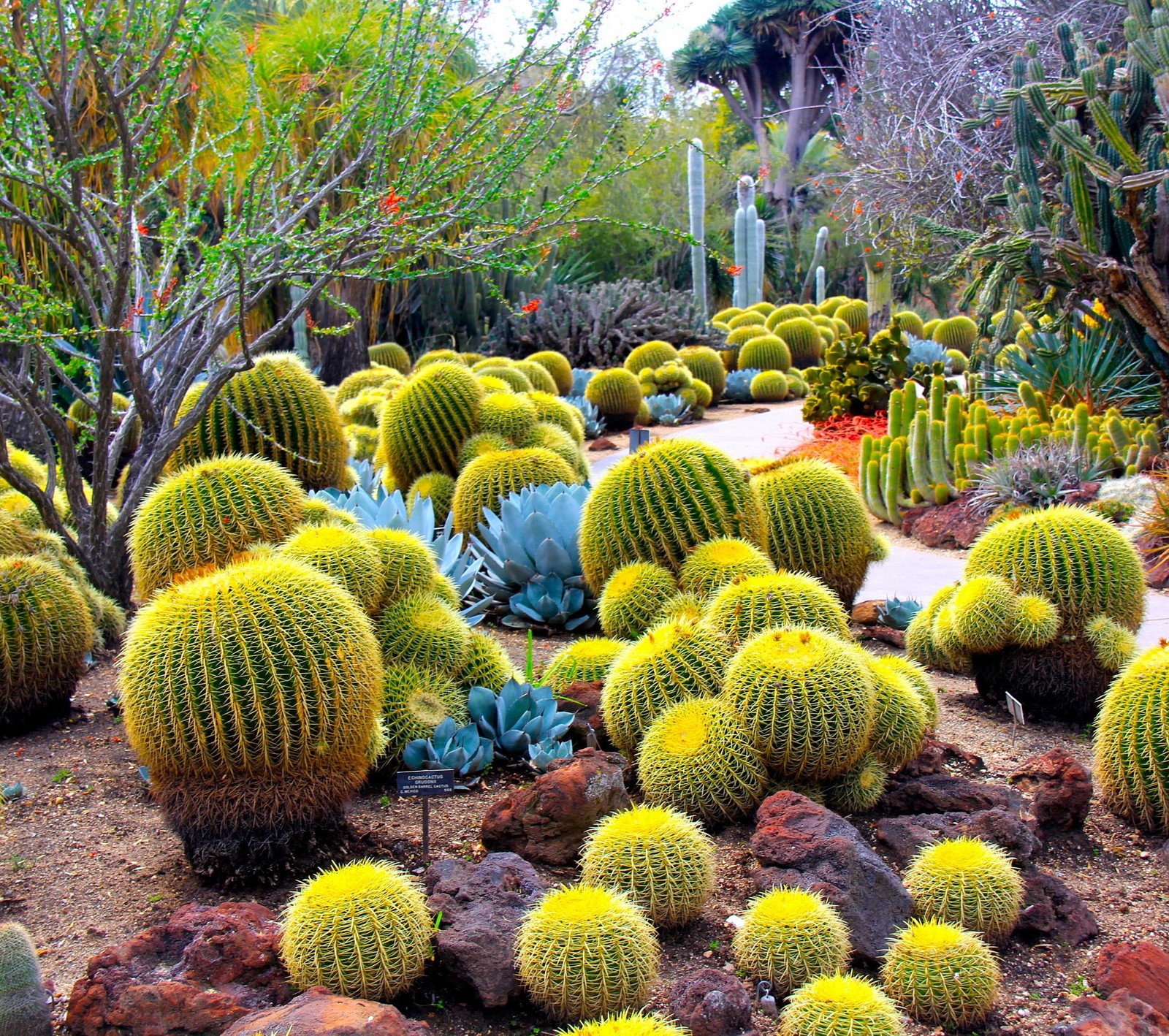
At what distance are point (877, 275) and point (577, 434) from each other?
15374 mm

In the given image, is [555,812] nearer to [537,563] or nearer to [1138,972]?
[1138,972]

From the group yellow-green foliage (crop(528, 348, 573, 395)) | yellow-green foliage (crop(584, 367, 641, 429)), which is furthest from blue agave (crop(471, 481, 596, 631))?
yellow-green foliage (crop(528, 348, 573, 395))

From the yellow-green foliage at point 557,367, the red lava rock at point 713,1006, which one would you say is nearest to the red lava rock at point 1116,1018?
the red lava rock at point 713,1006

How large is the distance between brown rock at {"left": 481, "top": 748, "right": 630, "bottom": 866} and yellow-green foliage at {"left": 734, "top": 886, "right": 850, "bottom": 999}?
0.67 meters

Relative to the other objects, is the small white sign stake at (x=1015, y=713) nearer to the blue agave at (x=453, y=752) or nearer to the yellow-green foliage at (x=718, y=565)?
the yellow-green foliage at (x=718, y=565)

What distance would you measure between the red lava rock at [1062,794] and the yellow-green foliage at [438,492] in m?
4.33

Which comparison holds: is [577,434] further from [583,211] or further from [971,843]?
[583,211]

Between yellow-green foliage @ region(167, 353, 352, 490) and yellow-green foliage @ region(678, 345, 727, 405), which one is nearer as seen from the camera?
yellow-green foliage @ region(167, 353, 352, 490)

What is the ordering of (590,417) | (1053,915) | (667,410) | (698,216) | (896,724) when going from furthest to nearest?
Answer: (698,216) → (667,410) → (590,417) → (896,724) → (1053,915)

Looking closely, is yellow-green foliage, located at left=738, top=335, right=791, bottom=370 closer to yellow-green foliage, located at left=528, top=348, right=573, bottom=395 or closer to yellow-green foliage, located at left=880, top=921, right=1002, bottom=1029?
yellow-green foliage, located at left=528, top=348, right=573, bottom=395

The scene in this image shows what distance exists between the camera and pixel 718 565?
4.79 m

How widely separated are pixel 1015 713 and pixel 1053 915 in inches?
56.0

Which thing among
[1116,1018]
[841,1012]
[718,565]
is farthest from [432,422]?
[1116,1018]

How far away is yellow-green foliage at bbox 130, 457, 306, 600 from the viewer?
451cm
